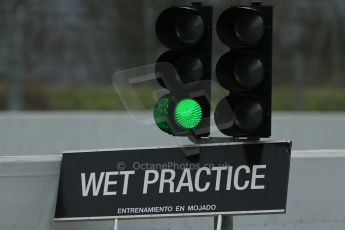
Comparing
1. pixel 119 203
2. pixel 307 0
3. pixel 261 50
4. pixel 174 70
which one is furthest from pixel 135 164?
pixel 307 0

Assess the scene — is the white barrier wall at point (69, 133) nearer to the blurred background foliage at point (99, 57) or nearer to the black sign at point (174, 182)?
the blurred background foliage at point (99, 57)

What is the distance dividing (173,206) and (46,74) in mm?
9666

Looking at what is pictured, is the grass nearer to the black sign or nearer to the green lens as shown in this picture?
the black sign

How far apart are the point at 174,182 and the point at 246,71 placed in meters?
1.03

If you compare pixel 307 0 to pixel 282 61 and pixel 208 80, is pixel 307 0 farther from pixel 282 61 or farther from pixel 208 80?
A: pixel 208 80

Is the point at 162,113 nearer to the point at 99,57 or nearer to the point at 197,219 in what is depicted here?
the point at 197,219

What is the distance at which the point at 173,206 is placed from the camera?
22.1 ft

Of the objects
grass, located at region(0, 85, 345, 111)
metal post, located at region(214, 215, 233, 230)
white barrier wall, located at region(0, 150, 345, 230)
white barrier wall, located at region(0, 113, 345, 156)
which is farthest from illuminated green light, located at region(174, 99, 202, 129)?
grass, located at region(0, 85, 345, 111)

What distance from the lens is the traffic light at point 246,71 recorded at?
639 centimetres

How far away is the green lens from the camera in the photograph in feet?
21.3

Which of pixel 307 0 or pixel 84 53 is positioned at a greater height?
pixel 307 0

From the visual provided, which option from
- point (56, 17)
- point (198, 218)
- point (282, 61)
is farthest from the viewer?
point (282, 61)

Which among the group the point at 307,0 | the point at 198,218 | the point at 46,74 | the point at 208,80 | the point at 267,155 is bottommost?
the point at 198,218

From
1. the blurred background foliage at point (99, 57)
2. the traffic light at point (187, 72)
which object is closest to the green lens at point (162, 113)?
→ the traffic light at point (187, 72)
